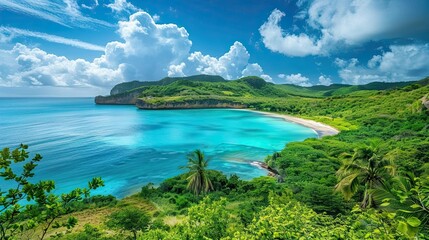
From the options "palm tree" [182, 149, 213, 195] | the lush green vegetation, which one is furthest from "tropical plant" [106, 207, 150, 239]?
"palm tree" [182, 149, 213, 195]

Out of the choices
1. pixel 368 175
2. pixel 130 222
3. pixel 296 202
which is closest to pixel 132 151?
pixel 130 222

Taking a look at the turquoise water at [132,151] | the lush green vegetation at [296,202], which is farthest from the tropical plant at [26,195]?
the turquoise water at [132,151]

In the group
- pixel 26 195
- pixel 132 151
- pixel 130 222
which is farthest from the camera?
pixel 132 151

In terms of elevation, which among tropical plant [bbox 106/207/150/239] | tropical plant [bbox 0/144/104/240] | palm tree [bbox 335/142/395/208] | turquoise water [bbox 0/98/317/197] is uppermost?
tropical plant [bbox 0/144/104/240]

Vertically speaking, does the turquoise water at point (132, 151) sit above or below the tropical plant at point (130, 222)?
below

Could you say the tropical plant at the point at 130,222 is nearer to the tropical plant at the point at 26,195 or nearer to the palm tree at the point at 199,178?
the palm tree at the point at 199,178

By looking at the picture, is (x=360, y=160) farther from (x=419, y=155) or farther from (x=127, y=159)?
(x=127, y=159)

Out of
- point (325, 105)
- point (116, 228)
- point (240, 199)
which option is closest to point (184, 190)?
point (240, 199)

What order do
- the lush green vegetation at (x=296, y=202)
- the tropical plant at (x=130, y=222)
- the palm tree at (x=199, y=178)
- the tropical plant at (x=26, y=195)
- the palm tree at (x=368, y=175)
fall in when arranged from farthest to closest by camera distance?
the palm tree at (x=199, y=178) < the tropical plant at (x=130, y=222) < the palm tree at (x=368, y=175) < the lush green vegetation at (x=296, y=202) < the tropical plant at (x=26, y=195)

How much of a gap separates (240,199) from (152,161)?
107 ft

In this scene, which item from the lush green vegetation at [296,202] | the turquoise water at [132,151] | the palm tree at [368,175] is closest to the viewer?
the lush green vegetation at [296,202]

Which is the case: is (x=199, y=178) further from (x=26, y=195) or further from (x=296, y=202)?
(x=26, y=195)

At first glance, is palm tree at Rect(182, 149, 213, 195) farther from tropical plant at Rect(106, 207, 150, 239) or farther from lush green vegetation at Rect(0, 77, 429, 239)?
tropical plant at Rect(106, 207, 150, 239)

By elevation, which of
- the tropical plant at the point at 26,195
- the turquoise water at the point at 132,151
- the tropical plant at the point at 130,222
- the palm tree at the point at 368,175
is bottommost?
the turquoise water at the point at 132,151
